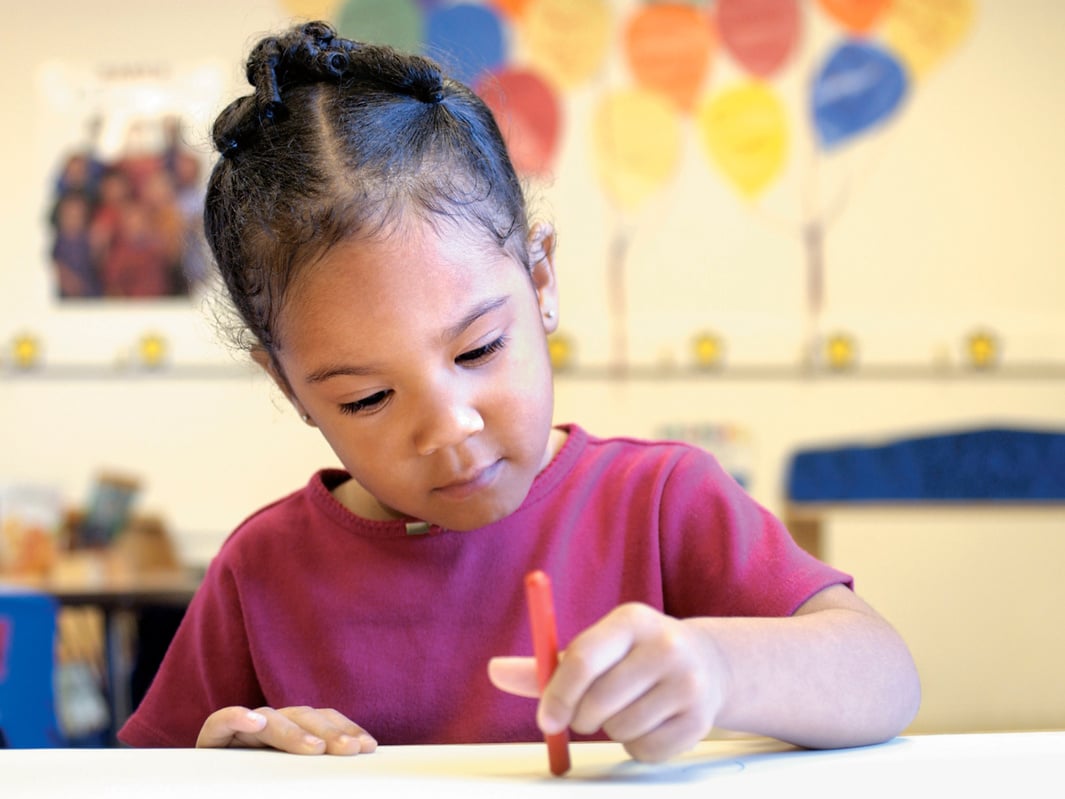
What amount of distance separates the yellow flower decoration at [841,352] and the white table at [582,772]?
8.66 ft

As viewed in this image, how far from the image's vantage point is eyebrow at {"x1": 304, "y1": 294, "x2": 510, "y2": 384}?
2.25 feet

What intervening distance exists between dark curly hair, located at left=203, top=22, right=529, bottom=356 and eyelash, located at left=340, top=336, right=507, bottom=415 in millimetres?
73

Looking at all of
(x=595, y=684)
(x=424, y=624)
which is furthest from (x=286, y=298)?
(x=595, y=684)

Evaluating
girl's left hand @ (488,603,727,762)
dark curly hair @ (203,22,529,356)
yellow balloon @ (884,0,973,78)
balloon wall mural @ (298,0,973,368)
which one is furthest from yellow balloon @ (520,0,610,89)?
girl's left hand @ (488,603,727,762)

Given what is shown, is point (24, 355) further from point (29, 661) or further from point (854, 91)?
point (854, 91)

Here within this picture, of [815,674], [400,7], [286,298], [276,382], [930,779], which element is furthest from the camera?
[400,7]

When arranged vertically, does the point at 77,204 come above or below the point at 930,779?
above

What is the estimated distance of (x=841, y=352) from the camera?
3154mm

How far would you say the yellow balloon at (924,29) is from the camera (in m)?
3.18

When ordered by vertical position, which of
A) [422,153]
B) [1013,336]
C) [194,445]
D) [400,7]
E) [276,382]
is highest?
[400,7]

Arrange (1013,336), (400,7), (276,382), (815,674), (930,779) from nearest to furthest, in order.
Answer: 1. (930,779)
2. (815,674)
3. (276,382)
4. (1013,336)
5. (400,7)

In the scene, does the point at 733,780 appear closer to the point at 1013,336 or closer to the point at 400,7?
the point at 1013,336

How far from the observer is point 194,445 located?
3305mm

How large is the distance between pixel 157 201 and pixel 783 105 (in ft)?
5.51
